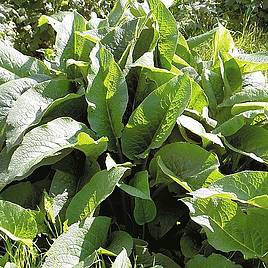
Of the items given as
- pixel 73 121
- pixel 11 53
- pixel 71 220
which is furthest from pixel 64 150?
pixel 11 53

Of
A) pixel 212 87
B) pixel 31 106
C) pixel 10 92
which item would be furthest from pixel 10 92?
pixel 212 87

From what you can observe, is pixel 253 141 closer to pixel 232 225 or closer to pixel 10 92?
pixel 232 225

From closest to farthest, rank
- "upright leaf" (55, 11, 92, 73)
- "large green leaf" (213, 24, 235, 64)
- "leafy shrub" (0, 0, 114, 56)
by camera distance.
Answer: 1. "upright leaf" (55, 11, 92, 73)
2. "large green leaf" (213, 24, 235, 64)
3. "leafy shrub" (0, 0, 114, 56)

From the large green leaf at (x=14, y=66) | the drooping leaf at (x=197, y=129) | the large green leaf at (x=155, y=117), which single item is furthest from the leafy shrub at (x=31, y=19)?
the drooping leaf at (x=197, y=129)

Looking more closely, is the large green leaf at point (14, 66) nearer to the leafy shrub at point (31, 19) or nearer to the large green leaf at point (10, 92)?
the large green leaf at point (10, 92)

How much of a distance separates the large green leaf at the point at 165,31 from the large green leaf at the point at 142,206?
1.54 feet

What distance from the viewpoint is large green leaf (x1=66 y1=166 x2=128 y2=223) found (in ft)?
6.07

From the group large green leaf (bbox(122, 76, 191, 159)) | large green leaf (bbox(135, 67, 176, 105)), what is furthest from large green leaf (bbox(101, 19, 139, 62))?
large green leaf (bbox(122, 76, 191, 159))

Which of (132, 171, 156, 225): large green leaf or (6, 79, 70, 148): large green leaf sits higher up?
(6, 79, 70, 148): large green leaf

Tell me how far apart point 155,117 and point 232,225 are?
0.44m

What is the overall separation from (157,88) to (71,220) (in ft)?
1.73

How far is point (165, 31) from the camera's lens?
2186 millimetres

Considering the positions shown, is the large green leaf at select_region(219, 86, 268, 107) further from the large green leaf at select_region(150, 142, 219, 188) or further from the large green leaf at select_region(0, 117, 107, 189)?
the large green leaf at select_region(0, 117, 107, 189)

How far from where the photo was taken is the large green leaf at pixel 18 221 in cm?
186
